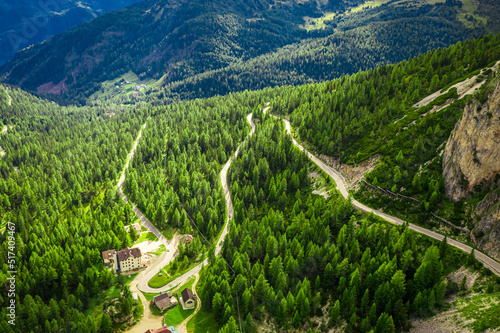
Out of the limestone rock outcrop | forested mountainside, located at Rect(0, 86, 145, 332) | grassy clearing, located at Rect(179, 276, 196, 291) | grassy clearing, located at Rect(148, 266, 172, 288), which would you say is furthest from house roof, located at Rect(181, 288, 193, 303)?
the limestone rock outcrop

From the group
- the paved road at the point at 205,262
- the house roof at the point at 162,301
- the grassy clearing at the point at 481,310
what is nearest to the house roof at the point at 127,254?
the paved road at the point at 205,262

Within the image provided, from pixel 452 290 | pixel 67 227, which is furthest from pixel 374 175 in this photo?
pixel 67 227

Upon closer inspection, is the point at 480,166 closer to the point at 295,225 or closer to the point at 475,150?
the point at 475,150

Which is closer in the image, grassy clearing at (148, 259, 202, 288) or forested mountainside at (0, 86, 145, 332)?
forested mountainside at (0, 86, 145, 332)

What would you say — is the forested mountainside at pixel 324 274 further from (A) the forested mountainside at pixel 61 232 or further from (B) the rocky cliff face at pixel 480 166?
(A) the forested mountainside at pixel 61 232

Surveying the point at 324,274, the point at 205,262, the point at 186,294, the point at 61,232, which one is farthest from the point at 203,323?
the point at 61,232

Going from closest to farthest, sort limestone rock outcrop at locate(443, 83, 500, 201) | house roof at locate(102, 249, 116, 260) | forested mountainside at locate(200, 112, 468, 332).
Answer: forested mountainside at locate(200, 112, 468, 332)
limestone rock outcrop at locate(443, 83, 500, 201)
house roof at locate(102, 249, 116, 260)

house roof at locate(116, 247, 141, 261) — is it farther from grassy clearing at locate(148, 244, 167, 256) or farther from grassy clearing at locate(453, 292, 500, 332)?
grassy clearing at locate(453, 292, 500, 332)
